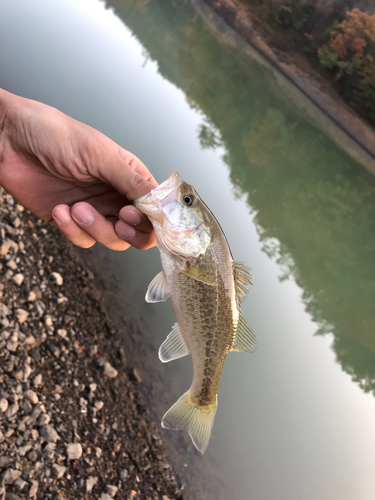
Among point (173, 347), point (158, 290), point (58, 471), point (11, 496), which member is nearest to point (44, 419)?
point (58, 471)

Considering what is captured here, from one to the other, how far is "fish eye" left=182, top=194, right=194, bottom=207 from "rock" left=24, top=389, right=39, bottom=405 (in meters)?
2.43

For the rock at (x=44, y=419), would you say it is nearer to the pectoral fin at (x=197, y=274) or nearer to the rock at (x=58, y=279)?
the rock at (x=58, y=279)

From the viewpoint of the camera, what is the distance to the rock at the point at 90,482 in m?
3.06

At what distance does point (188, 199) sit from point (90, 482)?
2818 millimetres

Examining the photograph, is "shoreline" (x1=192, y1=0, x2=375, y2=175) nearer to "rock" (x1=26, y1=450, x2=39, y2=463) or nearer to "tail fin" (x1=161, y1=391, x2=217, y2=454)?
"tail fin" (x1=161, y1=391, x2=217, y2=454)

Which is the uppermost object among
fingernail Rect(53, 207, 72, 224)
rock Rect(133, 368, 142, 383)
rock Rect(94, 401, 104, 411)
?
fingernail Rect(53, 207, 72, 224)

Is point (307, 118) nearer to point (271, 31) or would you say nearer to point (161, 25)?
point (271, 31)

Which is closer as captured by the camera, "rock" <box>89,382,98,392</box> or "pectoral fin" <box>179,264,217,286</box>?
"pectoral fin" <box>179,264,217,286</box>

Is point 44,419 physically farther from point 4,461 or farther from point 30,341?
point 30,341

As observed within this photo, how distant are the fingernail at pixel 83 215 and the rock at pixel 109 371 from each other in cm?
260

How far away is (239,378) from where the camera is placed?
552 centimetres

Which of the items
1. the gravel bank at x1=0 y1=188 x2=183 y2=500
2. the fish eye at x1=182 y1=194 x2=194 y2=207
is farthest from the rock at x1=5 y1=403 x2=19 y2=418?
the fish eye at x1=182 y1=194 x2=194 y2=207

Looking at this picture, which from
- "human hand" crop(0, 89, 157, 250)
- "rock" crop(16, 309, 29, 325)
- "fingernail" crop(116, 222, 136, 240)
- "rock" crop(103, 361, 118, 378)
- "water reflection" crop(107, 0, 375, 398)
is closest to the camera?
"human hand" crop(0, 89, 157, 250)

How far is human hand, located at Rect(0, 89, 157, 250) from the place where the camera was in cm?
202
